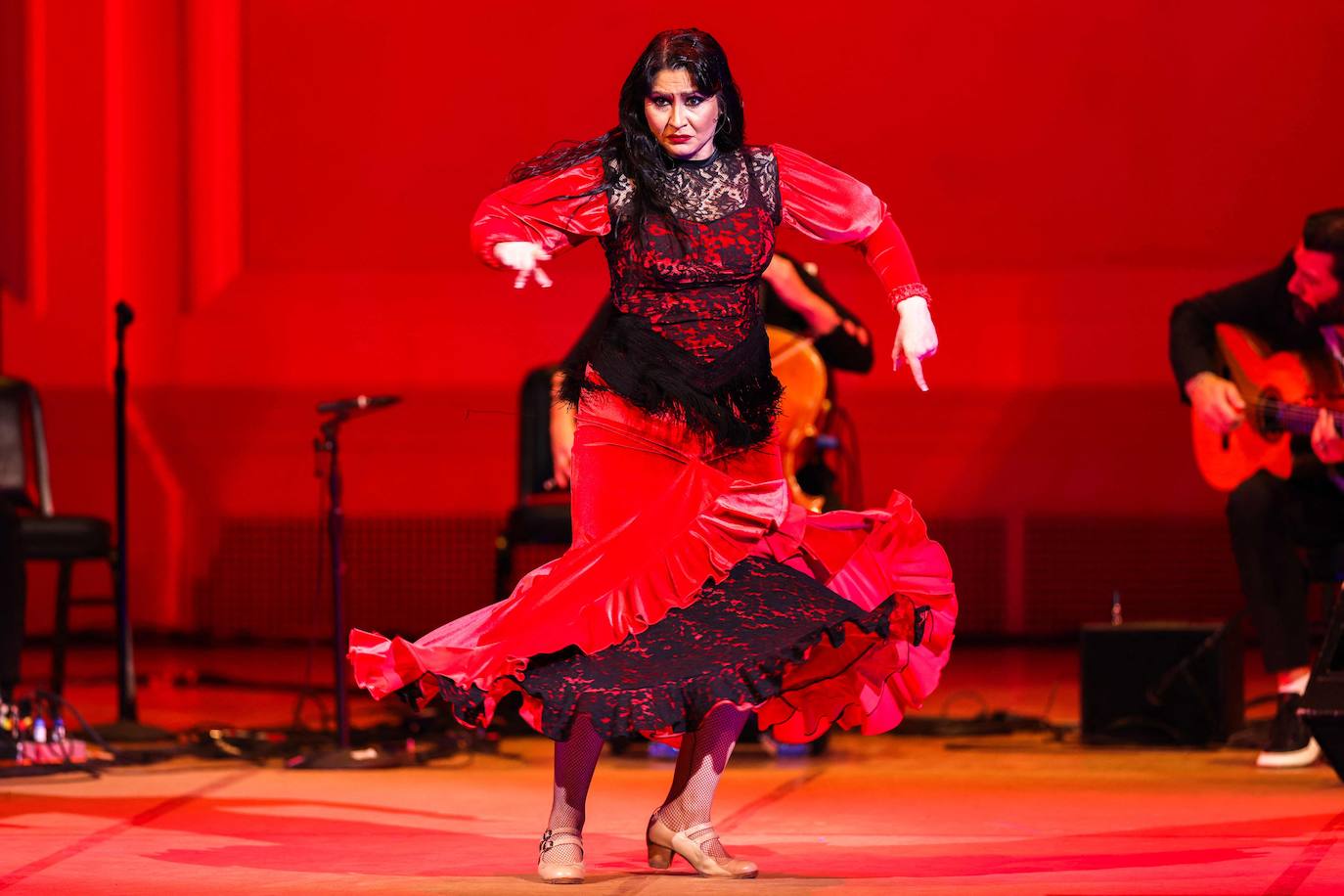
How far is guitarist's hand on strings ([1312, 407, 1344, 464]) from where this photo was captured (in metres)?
5.41

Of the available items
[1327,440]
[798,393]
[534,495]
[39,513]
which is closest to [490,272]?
[534,495]

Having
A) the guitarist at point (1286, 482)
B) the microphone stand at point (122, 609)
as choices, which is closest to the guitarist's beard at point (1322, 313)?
the guitarist at point (1286, 482)

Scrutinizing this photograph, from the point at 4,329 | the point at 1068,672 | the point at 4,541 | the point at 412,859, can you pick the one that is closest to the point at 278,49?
the point at 4,329

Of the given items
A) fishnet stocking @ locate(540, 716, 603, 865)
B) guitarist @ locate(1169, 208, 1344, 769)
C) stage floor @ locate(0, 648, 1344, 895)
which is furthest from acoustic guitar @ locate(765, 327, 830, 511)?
fishnet stocking @ locate(540, 716, 603, 865)

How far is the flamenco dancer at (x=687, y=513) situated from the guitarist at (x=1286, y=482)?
2.02 meters

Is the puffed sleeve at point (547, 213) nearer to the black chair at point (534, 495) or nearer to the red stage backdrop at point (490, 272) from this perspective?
the black chair at point (534, 495)

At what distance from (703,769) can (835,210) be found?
3.39 ft

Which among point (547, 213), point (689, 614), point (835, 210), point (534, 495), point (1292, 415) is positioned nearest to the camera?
point (689, 614)

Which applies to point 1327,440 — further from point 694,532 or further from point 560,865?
point 560,865

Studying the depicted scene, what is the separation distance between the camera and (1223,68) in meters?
8.56

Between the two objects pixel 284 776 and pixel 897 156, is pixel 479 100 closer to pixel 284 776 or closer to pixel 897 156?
pixel 897 156

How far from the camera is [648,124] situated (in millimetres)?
3768

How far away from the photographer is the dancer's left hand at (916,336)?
365cm

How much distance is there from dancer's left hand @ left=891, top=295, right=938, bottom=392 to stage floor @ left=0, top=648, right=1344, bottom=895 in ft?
2.96
